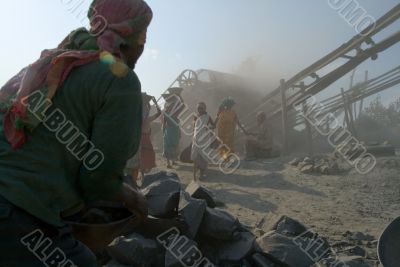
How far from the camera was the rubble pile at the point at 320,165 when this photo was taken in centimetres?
893

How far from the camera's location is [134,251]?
3289mm

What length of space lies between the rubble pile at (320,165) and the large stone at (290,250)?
527cm

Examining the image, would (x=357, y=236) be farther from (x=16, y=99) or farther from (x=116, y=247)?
(x=16, y=99)

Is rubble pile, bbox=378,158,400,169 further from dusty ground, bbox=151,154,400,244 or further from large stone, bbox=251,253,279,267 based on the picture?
large stone, bbox=251,253,279,267

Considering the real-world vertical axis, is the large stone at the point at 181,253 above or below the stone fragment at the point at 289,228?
above

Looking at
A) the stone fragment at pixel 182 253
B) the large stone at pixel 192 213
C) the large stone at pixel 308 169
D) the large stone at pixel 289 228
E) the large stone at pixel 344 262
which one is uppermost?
the large stone at pixel 192 213

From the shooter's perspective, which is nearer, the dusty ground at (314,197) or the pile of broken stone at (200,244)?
the pile of broken stone at (200,244)

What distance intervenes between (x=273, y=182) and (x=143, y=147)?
9.01 ft

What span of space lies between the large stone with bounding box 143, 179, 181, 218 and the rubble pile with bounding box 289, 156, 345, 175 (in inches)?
235

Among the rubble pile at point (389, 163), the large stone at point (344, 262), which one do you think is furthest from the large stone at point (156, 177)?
the rubble pile at point (389, 163)

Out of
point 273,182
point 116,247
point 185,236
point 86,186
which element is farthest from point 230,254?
point 273,182

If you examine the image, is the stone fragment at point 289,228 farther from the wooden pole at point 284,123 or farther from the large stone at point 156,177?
the wooden pole at point 284,123

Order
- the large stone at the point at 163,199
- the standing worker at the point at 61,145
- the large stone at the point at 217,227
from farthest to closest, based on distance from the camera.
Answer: the large stone at the point at 217,227 < the large stone at the point at 163,199 < the standing worker at the point at 61,145

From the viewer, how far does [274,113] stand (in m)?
13.3
